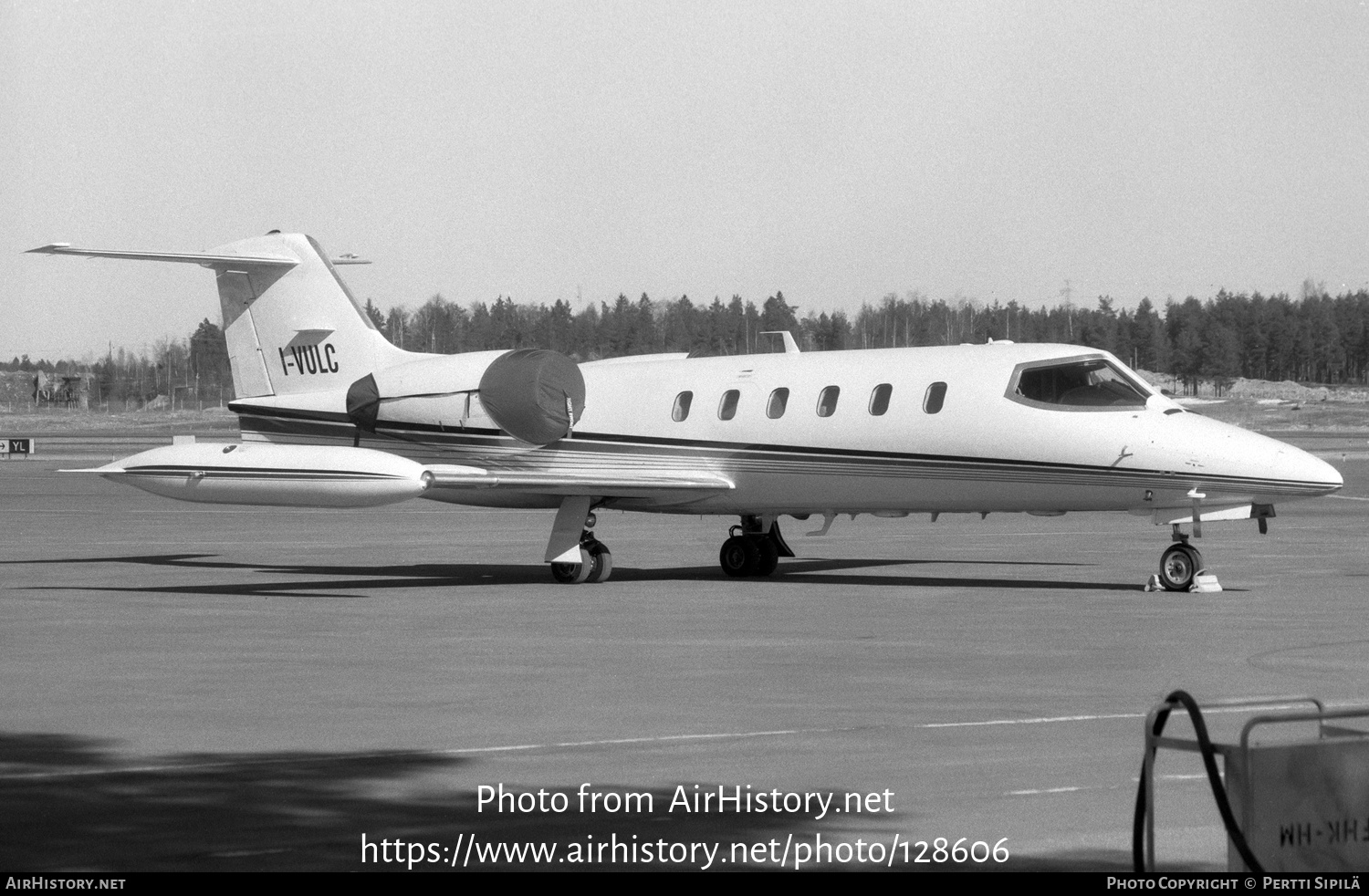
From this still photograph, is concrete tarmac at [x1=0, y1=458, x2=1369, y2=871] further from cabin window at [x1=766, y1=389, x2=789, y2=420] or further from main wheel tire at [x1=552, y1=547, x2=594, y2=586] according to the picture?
cabin window at [x1=766, y1=389, x2=789, y2=420]

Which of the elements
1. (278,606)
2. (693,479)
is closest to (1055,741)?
(278,606)

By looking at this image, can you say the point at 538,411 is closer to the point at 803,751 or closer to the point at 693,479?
the point at 693,479

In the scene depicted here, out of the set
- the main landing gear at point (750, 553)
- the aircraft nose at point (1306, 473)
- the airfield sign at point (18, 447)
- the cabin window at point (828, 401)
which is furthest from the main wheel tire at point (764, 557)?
the airfield sign at point (18, 447)

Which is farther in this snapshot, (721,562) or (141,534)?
(141,534)

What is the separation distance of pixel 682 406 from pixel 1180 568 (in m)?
6.94

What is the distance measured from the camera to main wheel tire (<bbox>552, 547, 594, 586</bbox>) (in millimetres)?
24172

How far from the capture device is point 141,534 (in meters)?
35.4

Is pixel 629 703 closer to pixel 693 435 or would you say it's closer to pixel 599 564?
pixel 599 564

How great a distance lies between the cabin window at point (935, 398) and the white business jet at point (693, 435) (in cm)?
3

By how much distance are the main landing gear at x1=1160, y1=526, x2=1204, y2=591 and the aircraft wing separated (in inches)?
224

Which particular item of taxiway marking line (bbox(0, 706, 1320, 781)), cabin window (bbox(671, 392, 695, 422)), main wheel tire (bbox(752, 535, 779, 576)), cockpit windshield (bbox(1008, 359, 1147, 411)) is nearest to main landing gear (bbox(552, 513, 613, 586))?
cabin window (bbox(671, 392, 695, 422))

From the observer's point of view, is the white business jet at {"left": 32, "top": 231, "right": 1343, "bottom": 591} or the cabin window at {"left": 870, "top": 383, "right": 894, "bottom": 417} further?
the cabin window at {"left": 870, "top": 383, "right": 894, "bottom": 417}

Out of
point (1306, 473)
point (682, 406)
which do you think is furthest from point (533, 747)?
point (682, 406)
